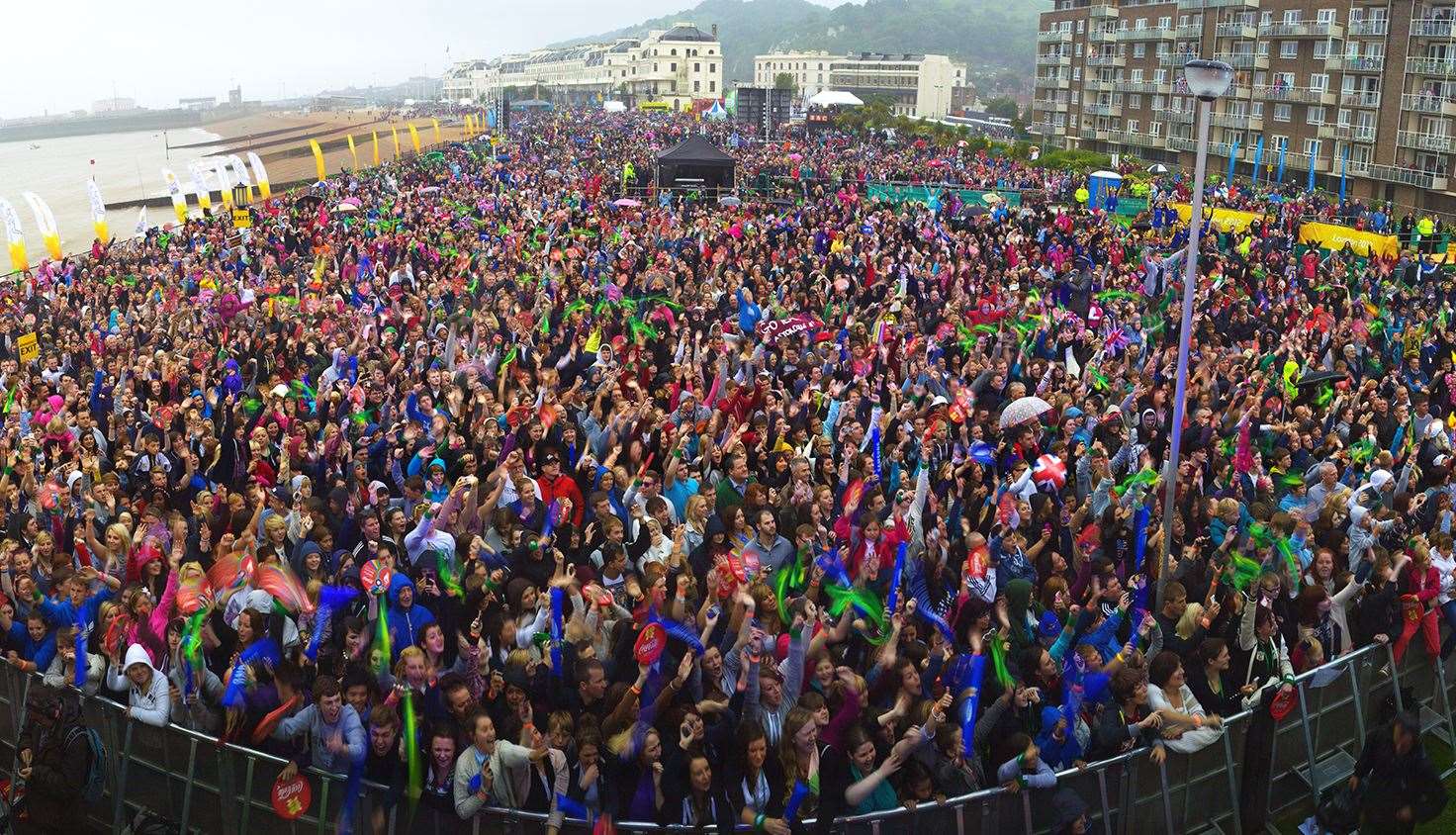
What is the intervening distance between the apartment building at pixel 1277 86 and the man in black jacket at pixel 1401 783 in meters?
44.0

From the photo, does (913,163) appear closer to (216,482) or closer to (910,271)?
(910,271)

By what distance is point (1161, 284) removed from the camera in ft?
66.0

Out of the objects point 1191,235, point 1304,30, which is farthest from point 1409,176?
point 1191,235

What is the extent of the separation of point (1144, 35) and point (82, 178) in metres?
94.2

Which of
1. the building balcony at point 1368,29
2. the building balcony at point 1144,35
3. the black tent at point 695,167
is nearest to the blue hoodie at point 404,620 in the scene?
the black tent at point 695,167

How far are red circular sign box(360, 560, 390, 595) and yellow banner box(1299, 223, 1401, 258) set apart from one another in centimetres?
2086

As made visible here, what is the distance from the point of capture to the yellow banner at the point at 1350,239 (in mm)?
23438

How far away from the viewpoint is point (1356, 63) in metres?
53.7

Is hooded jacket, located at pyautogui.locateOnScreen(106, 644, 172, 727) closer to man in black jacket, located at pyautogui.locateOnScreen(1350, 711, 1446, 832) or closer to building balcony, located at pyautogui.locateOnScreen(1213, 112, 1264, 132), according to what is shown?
man in black jacket, located at pyautogui.locateOnScreen(1350, 711, 1446, 832)

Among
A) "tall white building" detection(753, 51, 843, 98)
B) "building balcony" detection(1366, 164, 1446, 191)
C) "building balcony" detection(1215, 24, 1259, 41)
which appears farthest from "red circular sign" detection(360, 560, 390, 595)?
"tall white building" detection(753, 51, 843, 98)

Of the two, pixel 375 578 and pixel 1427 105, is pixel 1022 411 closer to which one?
pixel 375 578

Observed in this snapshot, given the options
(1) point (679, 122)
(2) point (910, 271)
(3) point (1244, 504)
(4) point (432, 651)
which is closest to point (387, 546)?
(4) point (432, 651)

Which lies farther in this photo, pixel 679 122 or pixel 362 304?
pixel 679 122

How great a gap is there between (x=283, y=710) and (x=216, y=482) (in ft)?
→ 14.8
